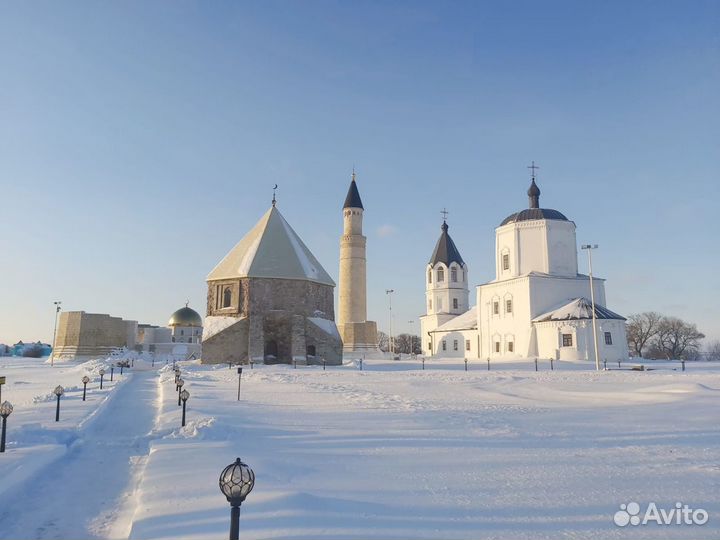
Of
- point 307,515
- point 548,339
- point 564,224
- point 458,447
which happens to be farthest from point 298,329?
point 307,515

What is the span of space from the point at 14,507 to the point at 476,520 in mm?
5574

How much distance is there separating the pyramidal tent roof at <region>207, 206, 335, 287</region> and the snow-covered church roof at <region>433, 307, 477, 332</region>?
17.0m

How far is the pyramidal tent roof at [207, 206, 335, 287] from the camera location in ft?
138

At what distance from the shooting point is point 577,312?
40250mm

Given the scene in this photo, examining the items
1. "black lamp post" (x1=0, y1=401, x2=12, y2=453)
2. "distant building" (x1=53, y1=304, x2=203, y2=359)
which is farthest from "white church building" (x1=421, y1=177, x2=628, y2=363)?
"distant building" (x1=53, y1=304, x2=203, y2=359)

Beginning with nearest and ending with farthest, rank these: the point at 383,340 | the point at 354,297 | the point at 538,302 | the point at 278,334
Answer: the point at 278,334 → the point at 538,302 → the point at 354,297 → the point at 383,340

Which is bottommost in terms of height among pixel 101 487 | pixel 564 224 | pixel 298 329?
pixel 101 487

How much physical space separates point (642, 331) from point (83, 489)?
8415cm

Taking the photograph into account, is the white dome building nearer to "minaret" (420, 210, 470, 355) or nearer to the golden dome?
the golden dome

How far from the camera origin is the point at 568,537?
15.8 ft

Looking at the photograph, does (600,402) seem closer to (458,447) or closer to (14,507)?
(458,447)

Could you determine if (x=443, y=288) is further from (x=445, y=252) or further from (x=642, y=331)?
(x=642, y=331)

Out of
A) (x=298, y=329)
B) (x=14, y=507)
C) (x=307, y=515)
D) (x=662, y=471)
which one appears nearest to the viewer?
(x=307, y=515)

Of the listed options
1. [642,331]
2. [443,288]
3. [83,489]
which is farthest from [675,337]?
[83,489]
